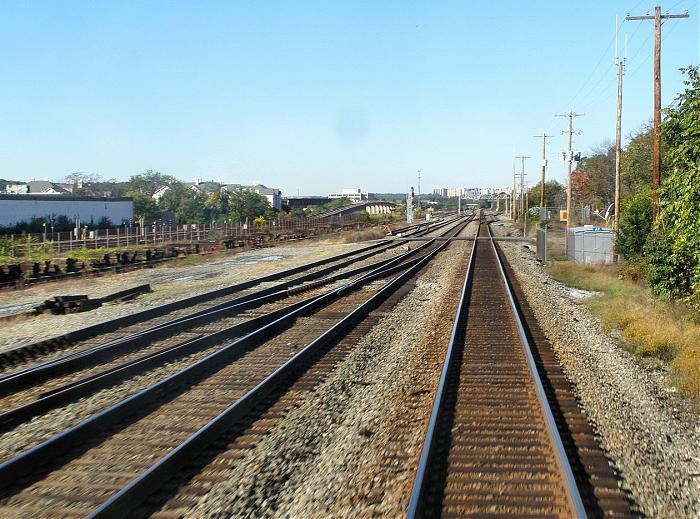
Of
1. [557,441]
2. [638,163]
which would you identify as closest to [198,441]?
[557,441]

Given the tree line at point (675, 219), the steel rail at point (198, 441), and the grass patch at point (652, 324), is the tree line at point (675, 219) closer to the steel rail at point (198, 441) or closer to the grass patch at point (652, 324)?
the grass patch at point (652, 324)

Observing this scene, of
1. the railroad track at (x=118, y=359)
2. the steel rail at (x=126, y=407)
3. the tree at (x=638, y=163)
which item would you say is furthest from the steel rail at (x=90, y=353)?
the tree at (x=638, y=163)

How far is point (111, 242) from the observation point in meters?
41.3

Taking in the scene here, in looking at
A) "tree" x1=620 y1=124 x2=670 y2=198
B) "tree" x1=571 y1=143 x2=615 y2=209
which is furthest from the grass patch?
"tree" x1=571 y1=143 x2=615 y2=209

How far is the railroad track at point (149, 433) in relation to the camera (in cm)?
580

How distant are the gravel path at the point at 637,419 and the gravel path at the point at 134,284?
1018 centimetres

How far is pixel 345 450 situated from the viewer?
6977 mm

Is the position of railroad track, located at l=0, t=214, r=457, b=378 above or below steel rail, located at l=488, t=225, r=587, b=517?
below

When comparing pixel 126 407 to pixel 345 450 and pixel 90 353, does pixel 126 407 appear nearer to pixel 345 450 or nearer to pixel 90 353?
pixel 345 450

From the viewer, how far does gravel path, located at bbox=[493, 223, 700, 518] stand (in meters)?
6.01

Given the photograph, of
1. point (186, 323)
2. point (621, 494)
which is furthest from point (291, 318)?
point (621, 494)

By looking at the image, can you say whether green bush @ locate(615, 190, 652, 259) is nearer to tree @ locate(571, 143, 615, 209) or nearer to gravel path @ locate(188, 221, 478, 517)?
gravel path @ locate(188, 221, 478, 517)

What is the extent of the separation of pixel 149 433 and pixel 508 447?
152 inches

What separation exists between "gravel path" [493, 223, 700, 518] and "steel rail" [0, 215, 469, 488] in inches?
212
